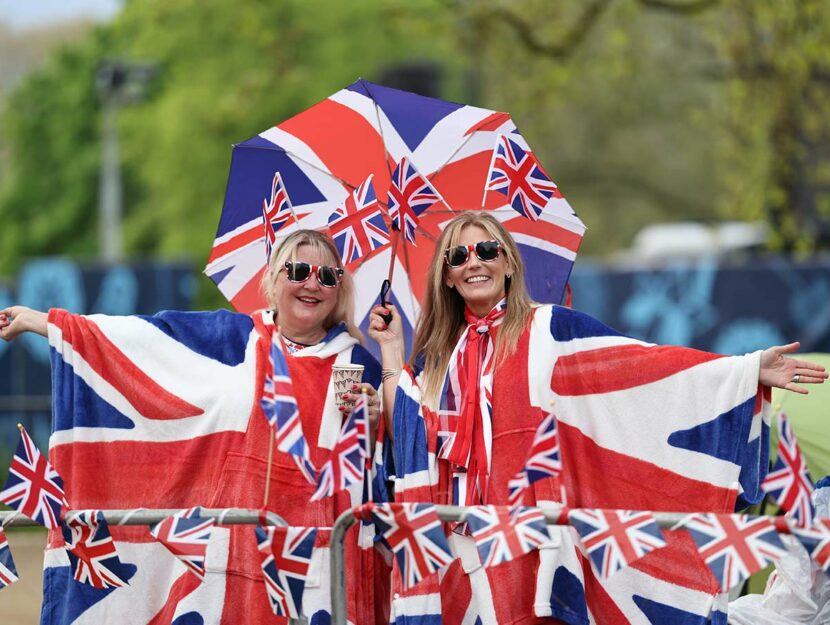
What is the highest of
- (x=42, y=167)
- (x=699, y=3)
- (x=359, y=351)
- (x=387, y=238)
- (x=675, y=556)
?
(x=42, y=167)

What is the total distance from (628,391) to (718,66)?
57.3 feet

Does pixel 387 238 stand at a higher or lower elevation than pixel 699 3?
lower

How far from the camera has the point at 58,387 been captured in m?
5.26

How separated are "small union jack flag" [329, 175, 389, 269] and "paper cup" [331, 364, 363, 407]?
59 cm

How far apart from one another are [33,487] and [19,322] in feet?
2.90

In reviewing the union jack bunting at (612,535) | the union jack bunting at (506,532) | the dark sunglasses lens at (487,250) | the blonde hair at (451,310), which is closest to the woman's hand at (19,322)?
the blonde hair at (451,310)

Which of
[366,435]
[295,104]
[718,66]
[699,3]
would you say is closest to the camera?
[366,435]

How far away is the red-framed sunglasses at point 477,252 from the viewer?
500 centimetres

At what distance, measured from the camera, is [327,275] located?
5168mm

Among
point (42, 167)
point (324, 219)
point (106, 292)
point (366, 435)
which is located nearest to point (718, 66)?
point (106, 292)

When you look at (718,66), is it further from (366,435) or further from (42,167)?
(42,167)

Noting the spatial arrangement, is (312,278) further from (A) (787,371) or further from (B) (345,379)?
(A) (787,371)

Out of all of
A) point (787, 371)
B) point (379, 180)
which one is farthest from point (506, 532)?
point (379, 180)

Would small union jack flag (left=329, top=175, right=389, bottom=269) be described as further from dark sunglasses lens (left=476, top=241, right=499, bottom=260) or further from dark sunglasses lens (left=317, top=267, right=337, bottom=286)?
dark sunglasses lens (left=476, top=241, right=499, bottom=260)
